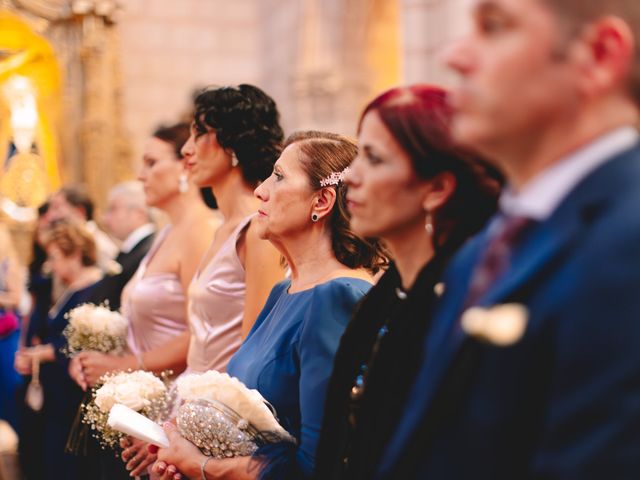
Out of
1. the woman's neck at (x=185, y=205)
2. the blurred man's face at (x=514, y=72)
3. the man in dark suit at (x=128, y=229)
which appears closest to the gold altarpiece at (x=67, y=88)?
the man in dark suit at (x=128, y=229)

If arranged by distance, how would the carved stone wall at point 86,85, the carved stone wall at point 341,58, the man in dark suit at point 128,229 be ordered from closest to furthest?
the man in dark suit at point 128,229, the carved stone wall at point 86,85, the carved stone wall at point 341,58

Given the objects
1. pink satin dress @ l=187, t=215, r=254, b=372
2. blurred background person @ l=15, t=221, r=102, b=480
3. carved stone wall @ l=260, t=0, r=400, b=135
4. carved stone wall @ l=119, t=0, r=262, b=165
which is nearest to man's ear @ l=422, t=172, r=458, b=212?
pink satin dress @ l=187, t=215, r=254, b=372

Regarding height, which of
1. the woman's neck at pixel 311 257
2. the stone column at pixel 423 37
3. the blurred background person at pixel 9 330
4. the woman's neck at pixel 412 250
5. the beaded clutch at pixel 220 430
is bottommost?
the blurred background person at pixel 9 330

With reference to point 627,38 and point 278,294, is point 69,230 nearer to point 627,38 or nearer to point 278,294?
point 278,294

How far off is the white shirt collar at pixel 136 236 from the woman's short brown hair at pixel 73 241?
0.19 m

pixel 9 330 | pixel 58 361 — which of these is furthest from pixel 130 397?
pixel 9 330

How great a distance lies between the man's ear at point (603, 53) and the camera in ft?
3.93

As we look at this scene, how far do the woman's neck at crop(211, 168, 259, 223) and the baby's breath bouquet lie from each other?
0.67 meters

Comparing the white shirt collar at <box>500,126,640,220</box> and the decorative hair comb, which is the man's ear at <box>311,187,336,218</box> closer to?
the decorative hair comb

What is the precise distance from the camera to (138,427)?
8.39 feet

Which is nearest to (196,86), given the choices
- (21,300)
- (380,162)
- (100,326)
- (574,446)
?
(21,300)

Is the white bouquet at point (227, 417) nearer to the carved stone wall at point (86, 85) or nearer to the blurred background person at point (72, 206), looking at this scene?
the blurred background person at point (72, 206)

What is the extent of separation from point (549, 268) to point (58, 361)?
4.33 meters

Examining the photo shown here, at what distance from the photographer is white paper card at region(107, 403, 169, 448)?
2531mm
